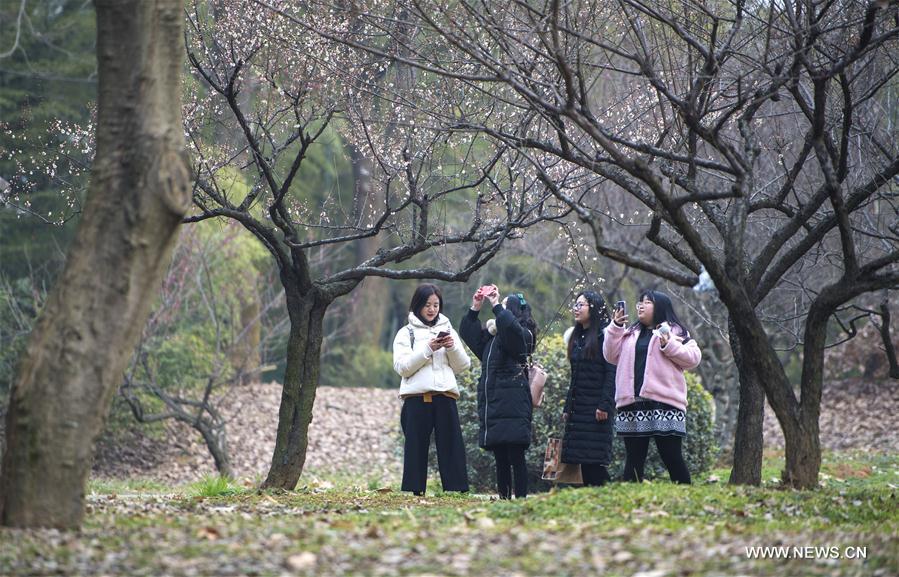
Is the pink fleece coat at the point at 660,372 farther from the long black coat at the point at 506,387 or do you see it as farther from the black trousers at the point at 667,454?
the long black coat at the point at 506,387

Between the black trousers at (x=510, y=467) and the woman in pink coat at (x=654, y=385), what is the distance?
0.92m

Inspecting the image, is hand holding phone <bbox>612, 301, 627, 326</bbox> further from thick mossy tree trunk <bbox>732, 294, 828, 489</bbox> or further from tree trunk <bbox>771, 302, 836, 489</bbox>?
tree trunk <bbox>771, 302, 836, 489</bbox>

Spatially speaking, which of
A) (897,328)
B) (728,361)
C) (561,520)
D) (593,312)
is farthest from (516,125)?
(897,328)

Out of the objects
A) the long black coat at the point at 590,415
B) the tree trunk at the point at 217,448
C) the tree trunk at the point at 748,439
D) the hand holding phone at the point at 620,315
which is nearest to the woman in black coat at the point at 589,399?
the long black coat at the point at 590,415

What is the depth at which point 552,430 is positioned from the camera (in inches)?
481

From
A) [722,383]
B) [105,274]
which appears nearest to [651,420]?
[105,274]

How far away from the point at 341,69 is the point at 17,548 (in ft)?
15.6

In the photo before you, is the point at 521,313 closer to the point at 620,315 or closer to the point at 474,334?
the point at 474,334

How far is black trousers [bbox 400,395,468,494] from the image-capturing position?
946 cm

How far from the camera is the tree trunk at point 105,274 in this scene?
18.0 ft

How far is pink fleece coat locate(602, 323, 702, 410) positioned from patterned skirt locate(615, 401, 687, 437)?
54mm

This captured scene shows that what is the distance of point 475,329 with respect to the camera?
976 centimetres

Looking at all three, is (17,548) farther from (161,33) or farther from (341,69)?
(341,69)

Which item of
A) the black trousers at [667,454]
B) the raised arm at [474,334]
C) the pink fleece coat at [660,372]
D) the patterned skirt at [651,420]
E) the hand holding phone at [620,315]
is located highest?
the hand holding phone at [620,315]
